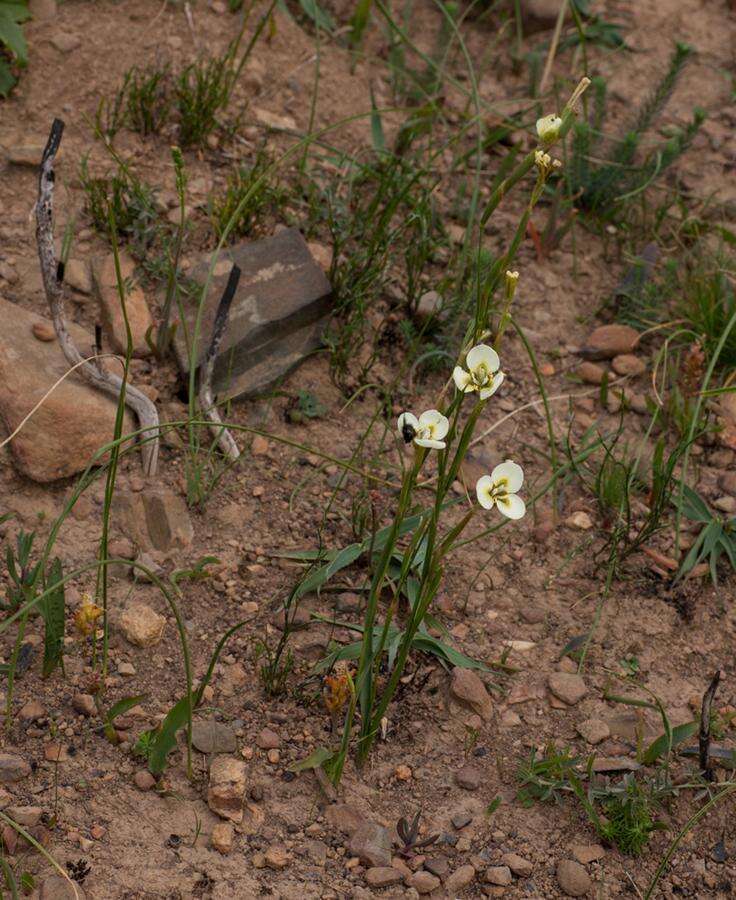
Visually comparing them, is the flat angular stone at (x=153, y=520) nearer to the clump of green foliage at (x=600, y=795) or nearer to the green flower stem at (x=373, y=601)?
the green flower stem at (x=373, y=601)

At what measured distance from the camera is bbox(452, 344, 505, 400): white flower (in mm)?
1631

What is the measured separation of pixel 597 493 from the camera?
268 centimetres

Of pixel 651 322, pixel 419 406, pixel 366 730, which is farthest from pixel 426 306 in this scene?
pixel 366 730

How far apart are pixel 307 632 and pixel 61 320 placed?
933mm

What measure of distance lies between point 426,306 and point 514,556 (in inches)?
31.1

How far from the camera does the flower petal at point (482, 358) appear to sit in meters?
1.63

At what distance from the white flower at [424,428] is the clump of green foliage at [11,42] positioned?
203cm

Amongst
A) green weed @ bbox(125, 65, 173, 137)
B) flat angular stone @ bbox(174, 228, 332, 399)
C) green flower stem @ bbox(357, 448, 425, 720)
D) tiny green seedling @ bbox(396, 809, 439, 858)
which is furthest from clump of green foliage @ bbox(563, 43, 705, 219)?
tiny green seedling @ bbox(396, 809, 439, 858)

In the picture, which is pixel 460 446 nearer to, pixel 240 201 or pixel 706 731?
pixel 706 731

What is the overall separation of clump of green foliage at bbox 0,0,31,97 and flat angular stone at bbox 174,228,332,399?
851 millimetres

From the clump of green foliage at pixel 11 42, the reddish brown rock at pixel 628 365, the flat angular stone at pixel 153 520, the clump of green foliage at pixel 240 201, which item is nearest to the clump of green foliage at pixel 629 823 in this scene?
the flat angular stone at pixel 153 520

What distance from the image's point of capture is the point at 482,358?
5.40ft

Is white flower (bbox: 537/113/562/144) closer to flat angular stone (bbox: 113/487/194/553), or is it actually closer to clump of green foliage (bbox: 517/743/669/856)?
clump of green foliage (bbox: 517/743/669/856)

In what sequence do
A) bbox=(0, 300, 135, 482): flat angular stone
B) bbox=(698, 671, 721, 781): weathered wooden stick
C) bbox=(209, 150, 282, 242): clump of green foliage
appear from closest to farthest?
bbox=(698, 671, 721, 781): weathered wooden stick < bbox=(0, 300, 135, 482): flat angular stone < bbox=(209, 150, 282, 242): clump of green foliage
